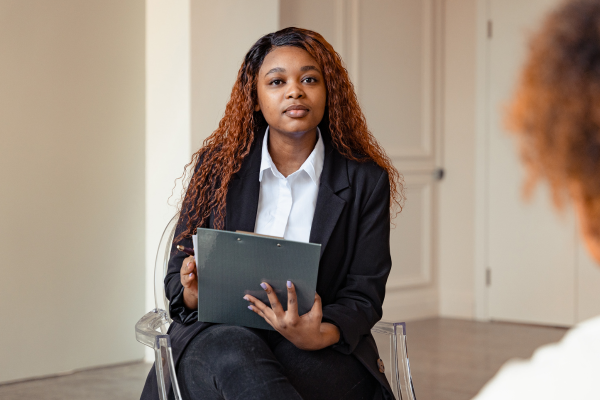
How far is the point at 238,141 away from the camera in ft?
5.96

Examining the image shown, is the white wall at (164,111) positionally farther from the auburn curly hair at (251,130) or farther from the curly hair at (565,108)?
the curly hair at (565,108)

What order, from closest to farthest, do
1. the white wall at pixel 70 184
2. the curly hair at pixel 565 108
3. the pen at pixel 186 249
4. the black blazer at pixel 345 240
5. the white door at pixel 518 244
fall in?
the curly hair at pixel 565 108
the pen at pixel 186 249
the black blazer at pixel 345 240
the white wall at pixel 70 184
the white door at pixel 518 244

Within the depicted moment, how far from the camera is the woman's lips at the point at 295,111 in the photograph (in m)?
1.72

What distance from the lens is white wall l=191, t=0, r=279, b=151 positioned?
329 cm

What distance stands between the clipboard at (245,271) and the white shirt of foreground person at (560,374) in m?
0.73

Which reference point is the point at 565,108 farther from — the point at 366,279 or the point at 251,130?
the point at 251,130

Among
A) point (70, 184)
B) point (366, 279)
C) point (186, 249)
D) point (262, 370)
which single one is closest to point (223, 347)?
point (262, 370)

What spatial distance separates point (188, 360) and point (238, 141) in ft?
1.99

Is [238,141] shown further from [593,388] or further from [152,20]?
[152,20]

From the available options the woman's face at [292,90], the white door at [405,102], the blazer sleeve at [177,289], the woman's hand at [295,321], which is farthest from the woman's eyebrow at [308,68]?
the white door at [405,102]

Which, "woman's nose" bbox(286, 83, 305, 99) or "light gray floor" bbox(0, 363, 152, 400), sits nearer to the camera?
"woman's nose" bbox(286, 83, 305, 99)

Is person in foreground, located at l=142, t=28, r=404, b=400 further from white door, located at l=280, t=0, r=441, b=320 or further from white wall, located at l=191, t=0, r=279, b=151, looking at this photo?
white door, located at l=280, t=0, r=441, b=320

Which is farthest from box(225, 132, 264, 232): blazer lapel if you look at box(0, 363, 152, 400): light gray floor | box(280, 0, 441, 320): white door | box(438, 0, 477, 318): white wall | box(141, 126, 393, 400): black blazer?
box(438, 0, 477, 318): white wall

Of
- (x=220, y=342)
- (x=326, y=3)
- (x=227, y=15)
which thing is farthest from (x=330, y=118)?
(x=326, y=3)
